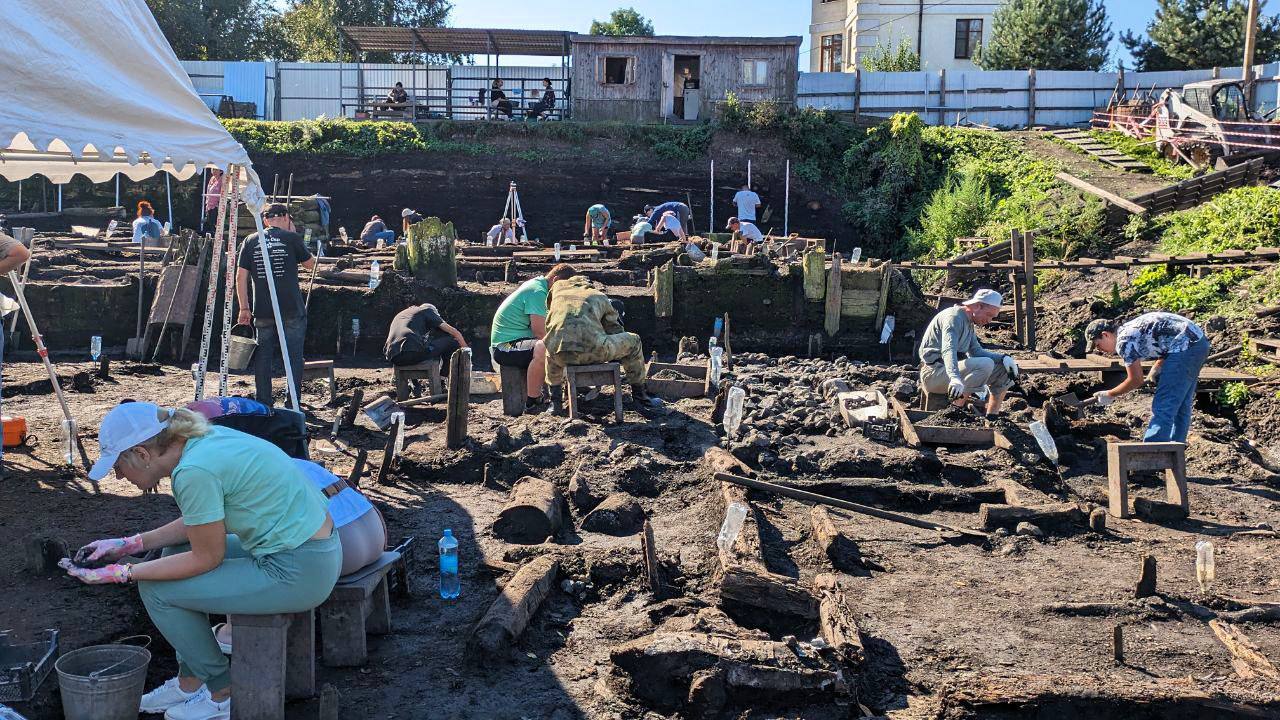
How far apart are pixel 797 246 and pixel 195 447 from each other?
53.5 ft

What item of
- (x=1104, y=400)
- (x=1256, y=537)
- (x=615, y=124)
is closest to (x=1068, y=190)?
(x=615, y=124)

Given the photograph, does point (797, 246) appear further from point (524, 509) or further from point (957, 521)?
point (524, 509)

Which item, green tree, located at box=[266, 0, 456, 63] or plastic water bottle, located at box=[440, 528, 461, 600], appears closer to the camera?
plastic water bottle, located at box=[440, 528, 461, 600]

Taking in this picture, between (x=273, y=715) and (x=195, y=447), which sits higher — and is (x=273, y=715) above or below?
below

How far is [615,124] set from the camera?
2994 cm

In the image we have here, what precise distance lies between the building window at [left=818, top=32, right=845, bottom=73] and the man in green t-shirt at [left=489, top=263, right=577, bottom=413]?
1459 inches

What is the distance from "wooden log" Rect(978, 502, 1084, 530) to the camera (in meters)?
7.36

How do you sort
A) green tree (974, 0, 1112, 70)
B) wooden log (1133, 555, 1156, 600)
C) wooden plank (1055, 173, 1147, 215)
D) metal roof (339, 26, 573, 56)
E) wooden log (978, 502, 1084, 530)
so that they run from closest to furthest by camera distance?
wooden log (1133, 555, 1156, 600) < wooden log (978, 502, 1084, 530) < wooden plank (1055, 173, 1147, 215) < metal roof (339, 26, 573, 56) < green tree (974, 0, 1112, 70)

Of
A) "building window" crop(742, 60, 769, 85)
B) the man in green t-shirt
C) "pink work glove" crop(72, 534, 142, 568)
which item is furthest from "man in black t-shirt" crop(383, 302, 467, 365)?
A: "building window" crop(742, 60, 769, 85)

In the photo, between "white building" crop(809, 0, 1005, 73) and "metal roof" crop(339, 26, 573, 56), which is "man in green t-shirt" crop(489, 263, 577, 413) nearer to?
"metal roof" crop(339, 26, 573, 56)

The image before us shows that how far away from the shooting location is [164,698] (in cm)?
431

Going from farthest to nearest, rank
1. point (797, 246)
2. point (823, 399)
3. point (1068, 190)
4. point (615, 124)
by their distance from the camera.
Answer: point (615, 124)
point (1068, 190)
point (797, 246)
point (823, 399)

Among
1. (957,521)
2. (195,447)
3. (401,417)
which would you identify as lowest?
(957,521)

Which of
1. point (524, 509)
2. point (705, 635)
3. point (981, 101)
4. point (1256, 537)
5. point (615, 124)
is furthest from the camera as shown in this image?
point (981, 101)
